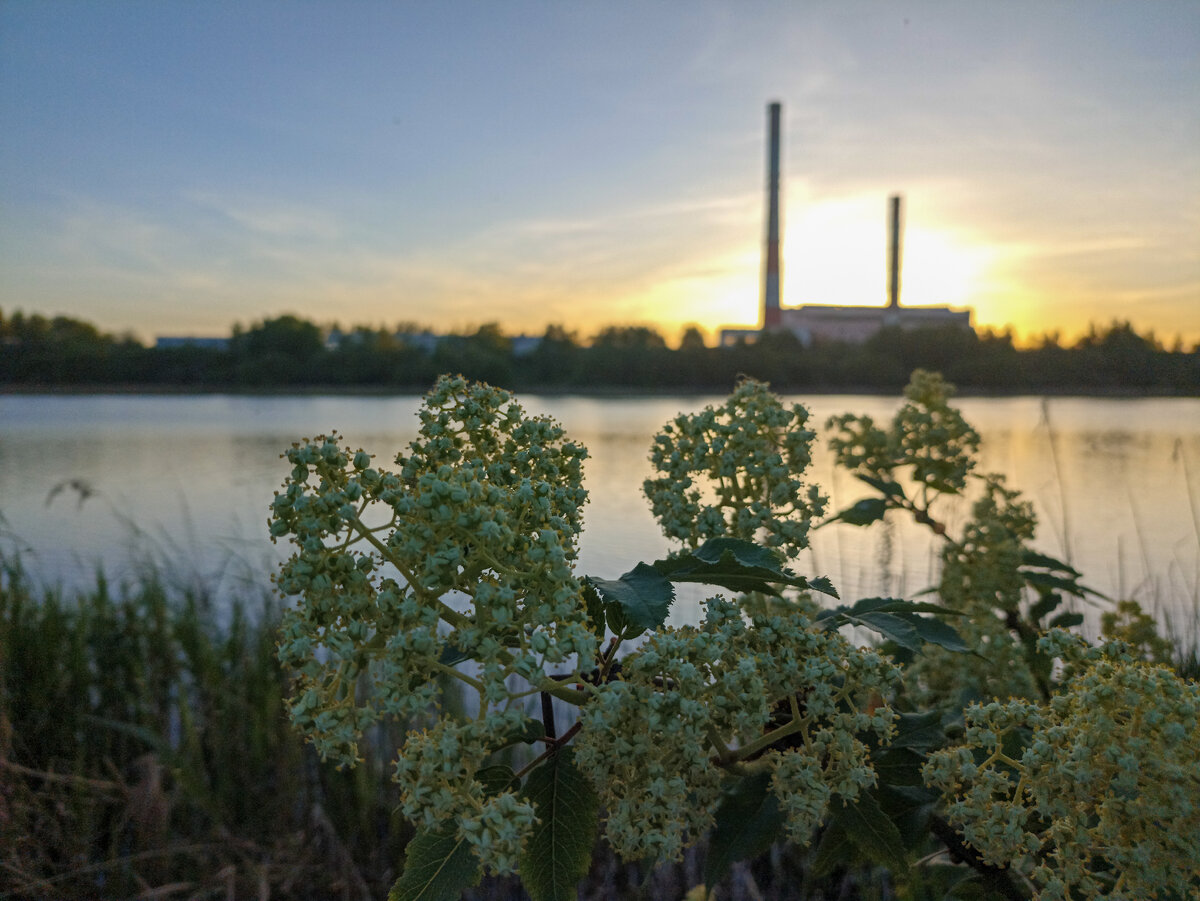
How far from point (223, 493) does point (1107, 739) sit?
11079 mm

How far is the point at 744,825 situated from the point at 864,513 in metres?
0.98

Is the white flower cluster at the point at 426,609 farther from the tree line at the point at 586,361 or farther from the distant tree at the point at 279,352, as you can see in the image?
the distant tree at the point at 279,352

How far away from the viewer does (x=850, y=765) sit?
971mm

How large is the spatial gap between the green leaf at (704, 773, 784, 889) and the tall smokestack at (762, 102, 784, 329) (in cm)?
Result: 5519

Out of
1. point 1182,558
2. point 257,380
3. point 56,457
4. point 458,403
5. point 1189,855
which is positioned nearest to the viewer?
point 1189,855

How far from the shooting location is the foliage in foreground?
83 cm

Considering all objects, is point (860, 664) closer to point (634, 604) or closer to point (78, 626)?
point (634, 604)

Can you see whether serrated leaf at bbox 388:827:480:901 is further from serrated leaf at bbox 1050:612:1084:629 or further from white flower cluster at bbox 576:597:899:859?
serrated leaf at bbox 1050:612:1084:629

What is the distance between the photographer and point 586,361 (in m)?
19.5

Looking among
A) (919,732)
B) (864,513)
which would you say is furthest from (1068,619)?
(919,732)

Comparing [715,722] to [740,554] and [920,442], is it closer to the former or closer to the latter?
[740,554]

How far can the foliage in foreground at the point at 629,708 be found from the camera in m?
0.83

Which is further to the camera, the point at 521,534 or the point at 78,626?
the point at 78,626

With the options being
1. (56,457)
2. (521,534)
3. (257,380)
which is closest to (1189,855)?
(521,534)
